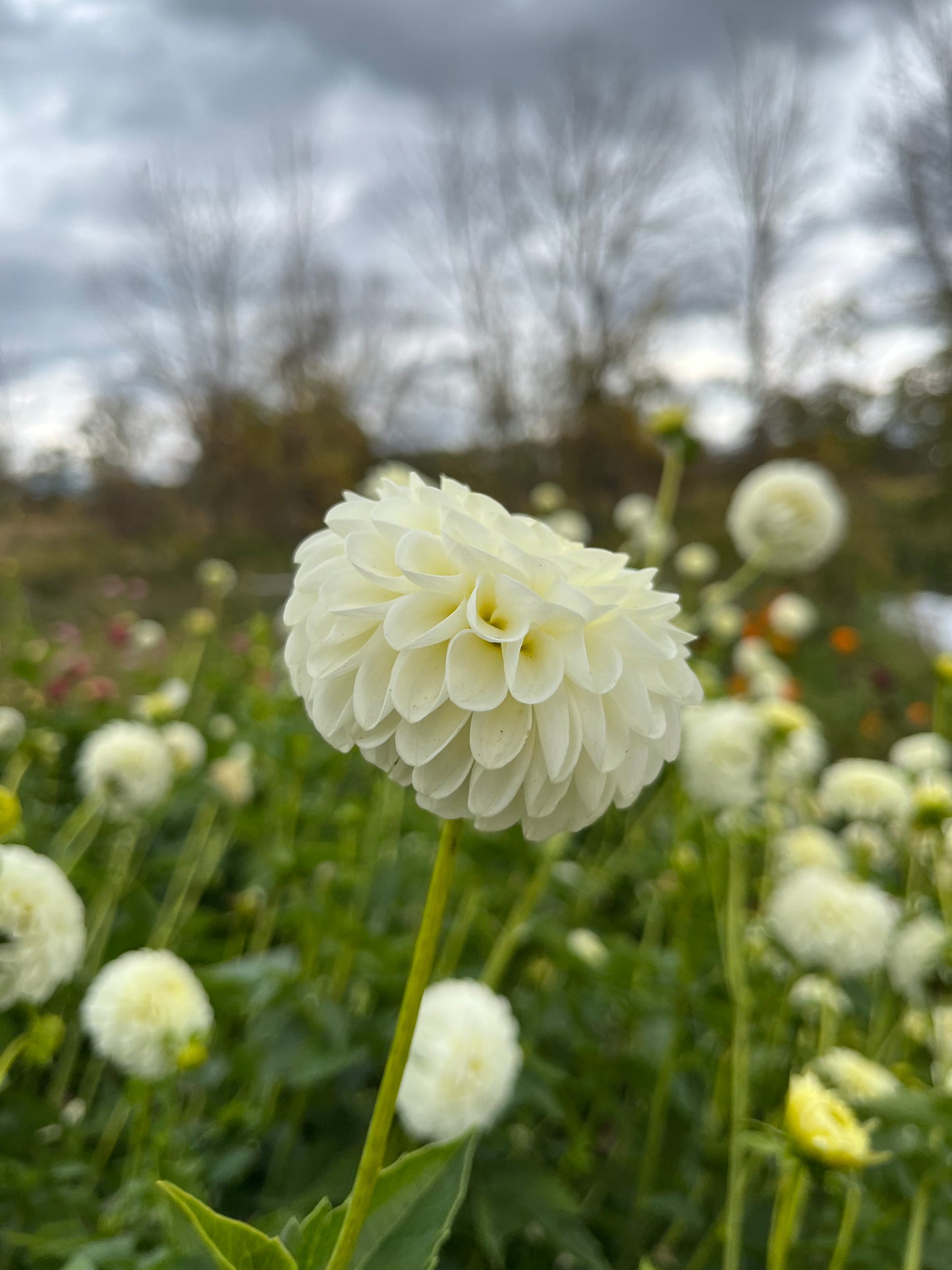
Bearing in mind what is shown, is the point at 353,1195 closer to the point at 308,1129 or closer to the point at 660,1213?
the point at 308,1129

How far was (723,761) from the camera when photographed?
159 cm

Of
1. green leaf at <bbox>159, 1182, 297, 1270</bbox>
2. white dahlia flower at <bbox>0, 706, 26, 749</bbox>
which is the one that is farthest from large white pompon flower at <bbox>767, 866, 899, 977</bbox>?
white dahlia flower at <bbox>0, 706, 26, 749</bbox>

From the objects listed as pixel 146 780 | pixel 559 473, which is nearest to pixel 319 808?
pixel 146 780

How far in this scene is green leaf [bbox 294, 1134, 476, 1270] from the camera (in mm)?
619

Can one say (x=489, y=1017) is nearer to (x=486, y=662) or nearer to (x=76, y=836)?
(x=486, y=662)

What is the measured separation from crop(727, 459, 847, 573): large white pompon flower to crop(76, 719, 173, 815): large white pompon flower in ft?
5.23

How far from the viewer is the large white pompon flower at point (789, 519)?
2148 mm

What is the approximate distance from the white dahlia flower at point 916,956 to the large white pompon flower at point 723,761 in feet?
1.23

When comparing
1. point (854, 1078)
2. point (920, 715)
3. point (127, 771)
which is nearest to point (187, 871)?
point (127, 771)

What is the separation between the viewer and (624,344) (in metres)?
12.6

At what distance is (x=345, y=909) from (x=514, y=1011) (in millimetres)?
455

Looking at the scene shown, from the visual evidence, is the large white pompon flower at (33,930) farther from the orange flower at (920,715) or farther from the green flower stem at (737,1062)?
the orange flower at (920,715)

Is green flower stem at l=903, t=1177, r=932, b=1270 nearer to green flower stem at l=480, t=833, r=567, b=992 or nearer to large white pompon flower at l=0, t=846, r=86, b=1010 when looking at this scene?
green flower stem at l=480, t=833, r=567, b=992

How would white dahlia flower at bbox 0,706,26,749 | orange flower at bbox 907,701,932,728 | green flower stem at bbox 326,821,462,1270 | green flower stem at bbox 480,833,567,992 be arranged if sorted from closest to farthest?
1. green flower stem at bbox 326,821,462,1270
2. green flower stem at bbox 480,833,567,992
3. white dahlia flower at bbox 0,706,26,749
4. orange flower at bbox 907,701,932,728
